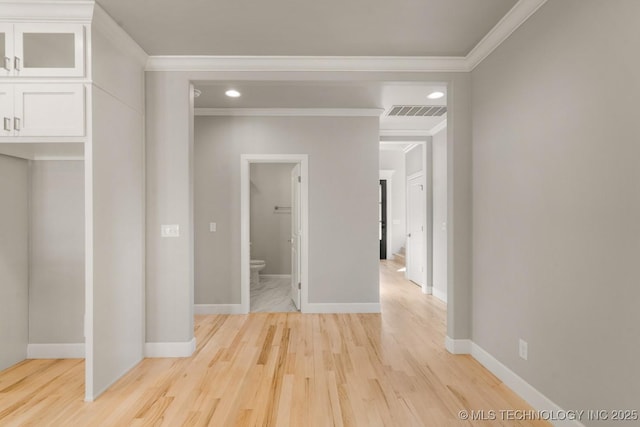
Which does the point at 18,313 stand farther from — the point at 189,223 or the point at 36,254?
the point at 189,223

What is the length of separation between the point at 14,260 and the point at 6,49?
1618 mm

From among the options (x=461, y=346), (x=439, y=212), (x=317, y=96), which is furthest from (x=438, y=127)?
(x=461, y=346)

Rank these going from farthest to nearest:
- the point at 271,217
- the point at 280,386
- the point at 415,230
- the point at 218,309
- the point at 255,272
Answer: the point at 271,217, the point at 415,230, the point at 255,272, the point at 218,309, the point at 280,386

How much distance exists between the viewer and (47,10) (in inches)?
85.2

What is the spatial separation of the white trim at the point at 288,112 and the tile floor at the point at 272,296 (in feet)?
8.49

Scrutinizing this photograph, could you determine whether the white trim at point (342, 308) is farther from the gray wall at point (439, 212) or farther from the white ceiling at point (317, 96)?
the white ceiling at point (317, 96)

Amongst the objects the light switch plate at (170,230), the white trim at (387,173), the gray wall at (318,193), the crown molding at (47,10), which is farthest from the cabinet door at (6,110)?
the white trim at (387,173)

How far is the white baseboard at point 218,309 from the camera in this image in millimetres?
4191

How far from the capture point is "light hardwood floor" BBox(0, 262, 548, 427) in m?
2.03

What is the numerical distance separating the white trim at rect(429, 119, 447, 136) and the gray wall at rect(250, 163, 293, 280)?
285 centimetres

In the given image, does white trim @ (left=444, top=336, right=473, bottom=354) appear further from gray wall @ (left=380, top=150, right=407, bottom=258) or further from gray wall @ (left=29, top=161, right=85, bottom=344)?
gray wall @ (left=380, top=150, right=407, bottom=258)

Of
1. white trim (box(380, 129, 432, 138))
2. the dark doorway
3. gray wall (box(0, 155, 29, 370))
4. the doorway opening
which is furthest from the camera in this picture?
the dark doorway

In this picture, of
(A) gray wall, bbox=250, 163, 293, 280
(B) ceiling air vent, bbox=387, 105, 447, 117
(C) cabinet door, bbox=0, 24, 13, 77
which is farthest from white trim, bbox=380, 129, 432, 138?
(C) cabinet door, bbox=0, 24, 13, 77

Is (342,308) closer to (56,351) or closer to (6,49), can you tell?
(56,351)
